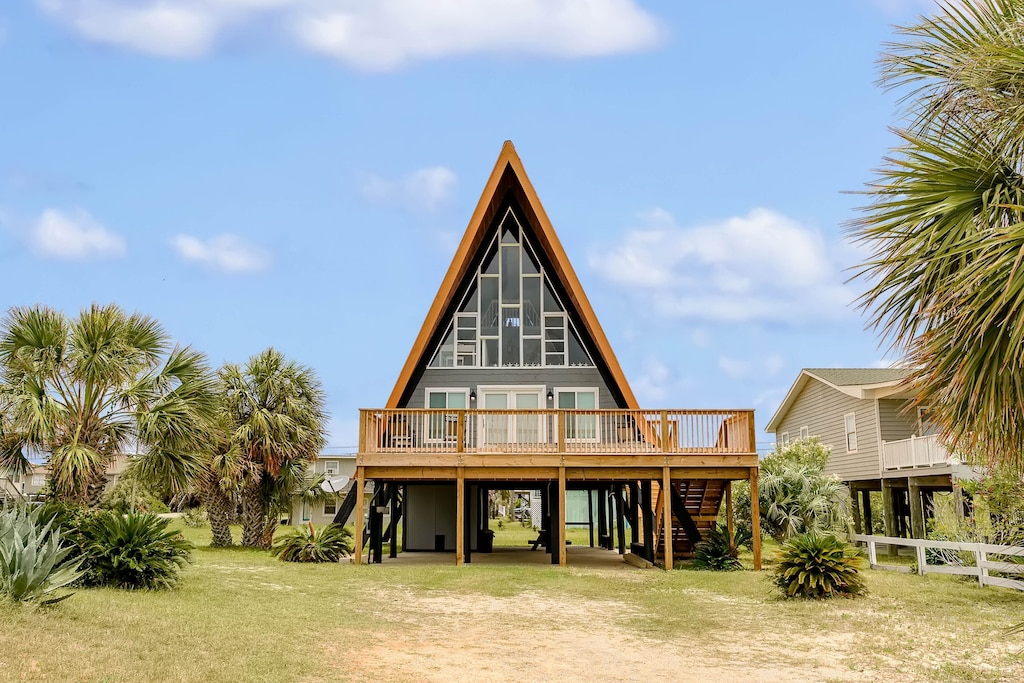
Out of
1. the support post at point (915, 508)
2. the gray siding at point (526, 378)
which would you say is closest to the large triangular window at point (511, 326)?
the gray siding at point (526, 378)

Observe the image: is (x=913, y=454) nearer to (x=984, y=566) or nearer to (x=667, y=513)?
(x=984, y=566)

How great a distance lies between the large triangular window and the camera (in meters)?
21.9

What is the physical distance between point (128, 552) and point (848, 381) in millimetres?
23013

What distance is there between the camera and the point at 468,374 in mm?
21969

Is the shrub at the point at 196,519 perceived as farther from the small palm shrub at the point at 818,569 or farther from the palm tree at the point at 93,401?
the small palm shrub at the point at 818,569

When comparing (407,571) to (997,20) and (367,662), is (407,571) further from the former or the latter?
(997,20)

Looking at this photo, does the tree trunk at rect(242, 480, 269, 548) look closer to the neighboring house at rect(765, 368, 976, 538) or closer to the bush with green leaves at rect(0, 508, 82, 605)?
the bush with green leaves at rect(0, 508, 82, 605)

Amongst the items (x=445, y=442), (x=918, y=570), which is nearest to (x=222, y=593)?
(x=445, y=442)

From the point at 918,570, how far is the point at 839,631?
8.49 metres

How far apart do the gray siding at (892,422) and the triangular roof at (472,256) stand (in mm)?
8795

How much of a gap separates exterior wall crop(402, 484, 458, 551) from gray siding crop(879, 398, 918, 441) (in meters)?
12.2

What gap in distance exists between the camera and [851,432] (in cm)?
2702

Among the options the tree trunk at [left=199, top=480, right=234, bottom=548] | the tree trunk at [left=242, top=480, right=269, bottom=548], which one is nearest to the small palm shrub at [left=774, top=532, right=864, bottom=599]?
the tree trunk at [left=242, top=480, right=269, bottom=548]

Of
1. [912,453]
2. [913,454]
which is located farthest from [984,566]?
[912,453]
